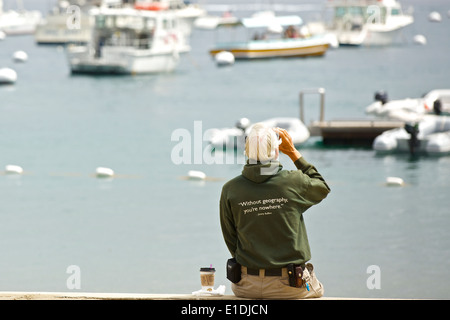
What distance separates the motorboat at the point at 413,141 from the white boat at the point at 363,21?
40.5 metres

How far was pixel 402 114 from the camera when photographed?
23.7m

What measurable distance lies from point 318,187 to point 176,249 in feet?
26.6

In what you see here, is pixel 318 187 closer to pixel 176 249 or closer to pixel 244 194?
pixel 244 194

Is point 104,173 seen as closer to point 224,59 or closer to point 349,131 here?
point 349,131

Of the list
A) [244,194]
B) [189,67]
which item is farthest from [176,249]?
[189,67]

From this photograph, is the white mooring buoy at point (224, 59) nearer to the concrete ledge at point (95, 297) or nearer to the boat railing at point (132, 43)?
the boat railing at point (132, 43)

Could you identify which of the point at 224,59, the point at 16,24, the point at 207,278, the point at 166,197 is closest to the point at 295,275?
the point at 207,278

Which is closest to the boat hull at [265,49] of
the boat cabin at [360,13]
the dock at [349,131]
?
the boat cabin at [360,13]

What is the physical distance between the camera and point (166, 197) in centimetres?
1658

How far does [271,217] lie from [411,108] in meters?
21.0

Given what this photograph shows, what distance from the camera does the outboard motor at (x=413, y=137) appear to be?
20234mm

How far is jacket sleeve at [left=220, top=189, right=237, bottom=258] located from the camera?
4391mm

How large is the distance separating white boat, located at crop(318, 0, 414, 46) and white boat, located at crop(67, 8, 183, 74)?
71.7 feet

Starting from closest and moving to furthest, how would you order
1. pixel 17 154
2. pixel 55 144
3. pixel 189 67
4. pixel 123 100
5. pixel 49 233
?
1. pixel 49 233
2. pixel 17 154
3. pixel 55 144
4. pixel 123 100
5. pixel 189 67
